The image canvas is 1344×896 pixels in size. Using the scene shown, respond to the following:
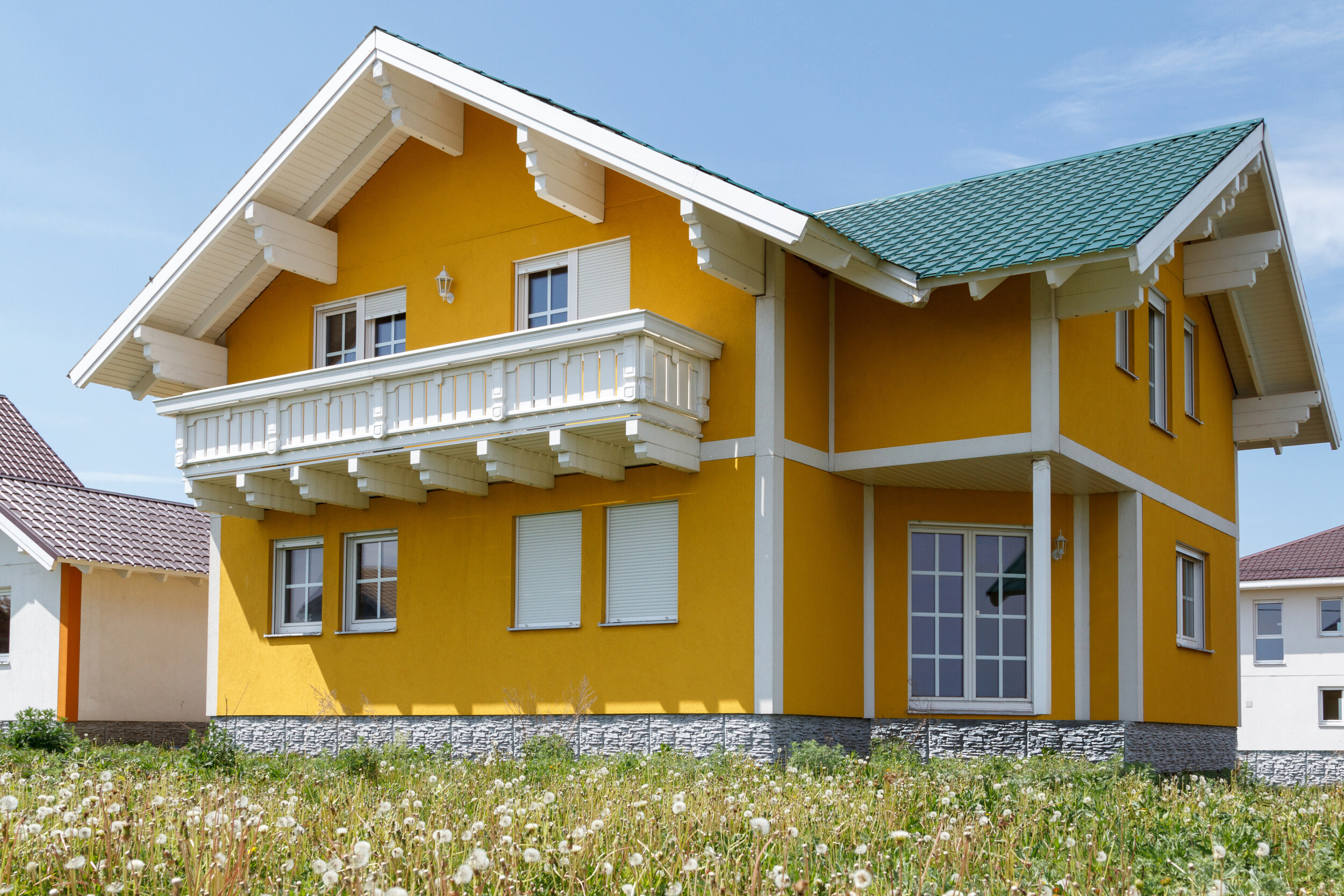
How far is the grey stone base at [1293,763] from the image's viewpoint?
3244 centimetres

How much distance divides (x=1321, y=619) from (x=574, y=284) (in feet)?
92.5

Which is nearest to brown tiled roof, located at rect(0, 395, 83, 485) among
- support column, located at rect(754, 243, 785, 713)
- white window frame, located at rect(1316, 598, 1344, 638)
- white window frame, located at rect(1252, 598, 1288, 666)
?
support column, located at rect(754, 243, 785, 713)

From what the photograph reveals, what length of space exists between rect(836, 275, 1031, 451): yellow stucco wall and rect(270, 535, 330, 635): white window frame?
7511 millimetres

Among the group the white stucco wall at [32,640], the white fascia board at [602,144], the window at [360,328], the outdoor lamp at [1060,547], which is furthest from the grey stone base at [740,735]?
the white stucco wall at [32,640]

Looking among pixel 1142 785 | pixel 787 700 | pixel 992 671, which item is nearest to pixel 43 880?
pixel 1142 785

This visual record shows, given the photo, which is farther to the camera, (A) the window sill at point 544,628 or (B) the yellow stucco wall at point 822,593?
(A) the window sill at point 544,628

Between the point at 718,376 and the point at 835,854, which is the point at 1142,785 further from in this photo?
the point at 718,376

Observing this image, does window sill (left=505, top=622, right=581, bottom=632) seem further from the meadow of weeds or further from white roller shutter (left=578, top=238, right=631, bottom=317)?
the meadow of weeds

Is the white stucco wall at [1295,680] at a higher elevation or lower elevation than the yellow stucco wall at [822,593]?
lower

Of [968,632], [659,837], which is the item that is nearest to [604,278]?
[968,632]

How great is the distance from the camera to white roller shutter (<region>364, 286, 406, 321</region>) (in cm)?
1794

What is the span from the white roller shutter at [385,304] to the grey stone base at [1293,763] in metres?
23.9

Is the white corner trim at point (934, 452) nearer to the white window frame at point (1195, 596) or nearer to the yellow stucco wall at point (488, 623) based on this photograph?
the yellow stucco wall at point (488, 623)

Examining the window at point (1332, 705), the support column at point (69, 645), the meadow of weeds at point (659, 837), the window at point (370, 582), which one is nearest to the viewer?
the meadow of weeds at point (659, 837)
